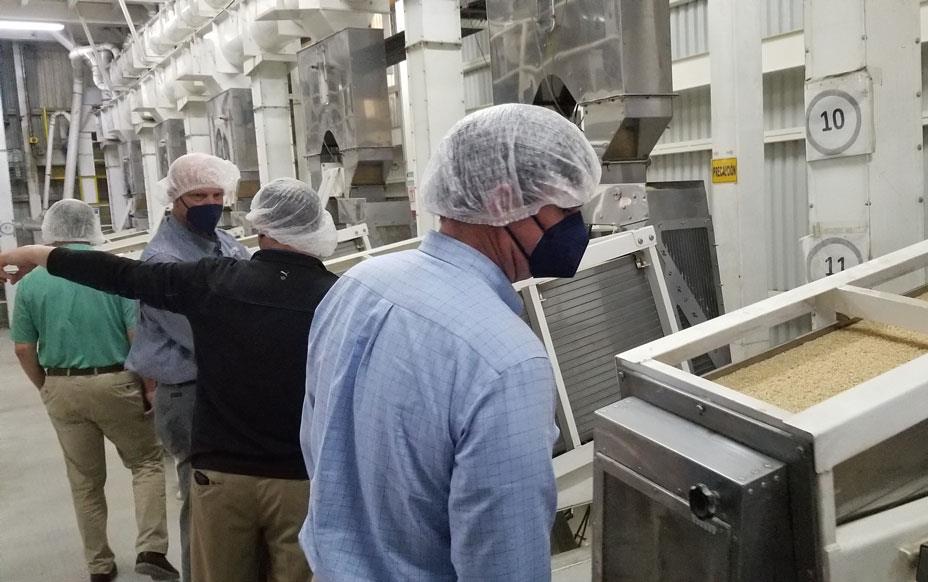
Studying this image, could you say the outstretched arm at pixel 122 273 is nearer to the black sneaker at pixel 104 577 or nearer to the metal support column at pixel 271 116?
the black sneaker at pixel 104 577

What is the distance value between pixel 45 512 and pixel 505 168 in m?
3.61

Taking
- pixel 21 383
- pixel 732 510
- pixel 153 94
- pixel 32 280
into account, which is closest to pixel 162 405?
pixel 32 280

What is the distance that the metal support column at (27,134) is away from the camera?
1027 cm

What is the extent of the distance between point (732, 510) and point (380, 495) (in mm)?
473

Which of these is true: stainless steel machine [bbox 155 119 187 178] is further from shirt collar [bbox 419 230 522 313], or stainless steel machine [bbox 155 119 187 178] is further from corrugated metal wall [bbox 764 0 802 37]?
shirt collar [bbox 419 230 522 313]

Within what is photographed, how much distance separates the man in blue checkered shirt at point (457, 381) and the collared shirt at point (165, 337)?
4.12ft

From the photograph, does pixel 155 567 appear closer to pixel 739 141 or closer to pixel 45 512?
pixel 45 512

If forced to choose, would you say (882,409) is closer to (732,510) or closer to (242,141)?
(732,510)

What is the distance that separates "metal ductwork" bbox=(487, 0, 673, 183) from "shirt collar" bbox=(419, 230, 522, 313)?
185cm

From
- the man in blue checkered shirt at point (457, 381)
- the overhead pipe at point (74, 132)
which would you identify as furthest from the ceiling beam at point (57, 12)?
the man in blue checkered shirt at point (457, 381)

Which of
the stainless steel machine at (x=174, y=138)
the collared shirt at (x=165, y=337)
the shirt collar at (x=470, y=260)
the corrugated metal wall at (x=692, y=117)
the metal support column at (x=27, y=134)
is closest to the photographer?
the shirt collar at (x=470, y=260)

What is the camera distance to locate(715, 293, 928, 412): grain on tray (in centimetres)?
122

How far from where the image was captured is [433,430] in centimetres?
90

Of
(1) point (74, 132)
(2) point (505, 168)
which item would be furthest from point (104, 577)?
(1) point (74, 132)
